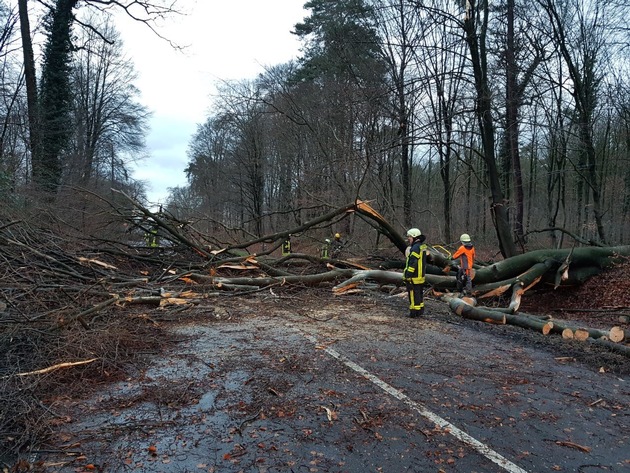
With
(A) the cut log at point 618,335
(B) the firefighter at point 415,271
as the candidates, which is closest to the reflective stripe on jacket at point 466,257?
(B) the firefighter at point 415,271

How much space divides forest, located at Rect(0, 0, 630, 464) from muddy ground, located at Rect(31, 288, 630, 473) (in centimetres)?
57

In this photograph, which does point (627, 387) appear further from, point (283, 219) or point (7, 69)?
point (283, 219)

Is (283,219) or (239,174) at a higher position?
(239,174)

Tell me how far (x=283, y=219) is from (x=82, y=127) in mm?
15226

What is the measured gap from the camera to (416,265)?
7828mm

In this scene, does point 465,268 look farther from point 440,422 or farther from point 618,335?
point 440,422

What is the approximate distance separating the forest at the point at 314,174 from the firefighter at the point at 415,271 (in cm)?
90

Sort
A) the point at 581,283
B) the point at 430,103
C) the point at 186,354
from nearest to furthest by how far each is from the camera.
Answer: the point at 186,354 → the point at 581,283 → the point at 430,103

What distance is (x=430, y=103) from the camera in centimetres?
2203

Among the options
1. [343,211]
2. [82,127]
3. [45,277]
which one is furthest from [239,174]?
[45,277]

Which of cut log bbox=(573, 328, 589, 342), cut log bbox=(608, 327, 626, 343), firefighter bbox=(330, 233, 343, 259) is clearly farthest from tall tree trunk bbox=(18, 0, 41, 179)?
cut log bbox=(608, 327, 626, 343)

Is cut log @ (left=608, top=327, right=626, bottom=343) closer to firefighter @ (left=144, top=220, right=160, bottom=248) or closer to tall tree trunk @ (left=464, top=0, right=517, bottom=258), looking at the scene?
tall tree trunk @ (left=464, top=0, right=517, bottom=258)

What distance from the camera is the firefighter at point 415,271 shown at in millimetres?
7836

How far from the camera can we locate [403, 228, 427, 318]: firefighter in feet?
25.7
